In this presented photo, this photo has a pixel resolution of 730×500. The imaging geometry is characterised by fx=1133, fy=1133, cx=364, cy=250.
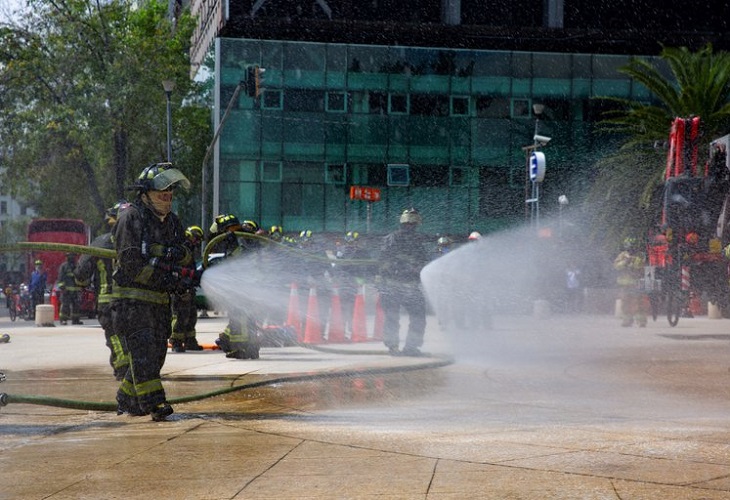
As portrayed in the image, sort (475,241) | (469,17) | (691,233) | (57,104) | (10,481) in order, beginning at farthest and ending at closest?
(469,17)
(57,104)
(475,241)
(691,233)
(10,481)

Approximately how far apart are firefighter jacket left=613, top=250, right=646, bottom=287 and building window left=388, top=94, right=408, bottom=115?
898 inches

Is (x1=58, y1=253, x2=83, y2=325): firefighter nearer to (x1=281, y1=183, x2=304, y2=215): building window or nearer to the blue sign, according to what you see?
the blue sign

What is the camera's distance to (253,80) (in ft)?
88.1

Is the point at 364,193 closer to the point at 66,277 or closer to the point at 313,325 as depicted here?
the point at 66,277

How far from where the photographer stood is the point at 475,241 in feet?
70.2

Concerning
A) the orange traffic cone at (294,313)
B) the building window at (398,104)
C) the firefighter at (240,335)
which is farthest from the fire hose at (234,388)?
the building window at (398,104)

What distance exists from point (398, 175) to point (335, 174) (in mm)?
2460

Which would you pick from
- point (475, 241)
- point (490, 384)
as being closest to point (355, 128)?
point (475, 241)

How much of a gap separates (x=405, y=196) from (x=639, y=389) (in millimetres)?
34619

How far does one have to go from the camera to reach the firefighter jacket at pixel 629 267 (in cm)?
1997

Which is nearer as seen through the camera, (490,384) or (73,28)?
(490,384)

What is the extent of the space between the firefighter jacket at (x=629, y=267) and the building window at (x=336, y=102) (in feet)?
75.1

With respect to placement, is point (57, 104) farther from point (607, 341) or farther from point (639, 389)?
point (639, 389)

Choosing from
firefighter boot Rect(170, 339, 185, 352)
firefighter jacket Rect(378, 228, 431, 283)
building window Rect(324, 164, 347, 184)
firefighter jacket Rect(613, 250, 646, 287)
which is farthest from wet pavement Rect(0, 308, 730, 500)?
building window Rect(324, 164, 347, 184)
